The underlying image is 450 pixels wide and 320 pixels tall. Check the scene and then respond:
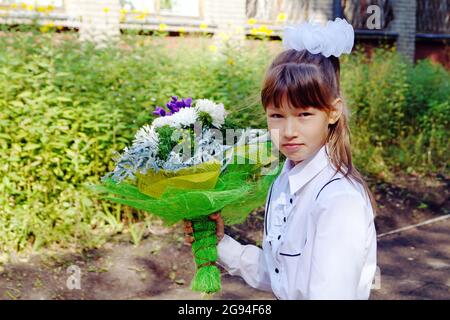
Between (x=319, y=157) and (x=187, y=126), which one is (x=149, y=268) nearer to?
(x=187, y=126)

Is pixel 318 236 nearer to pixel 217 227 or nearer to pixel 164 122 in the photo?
pixel 217 227

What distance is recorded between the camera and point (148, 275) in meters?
5.20

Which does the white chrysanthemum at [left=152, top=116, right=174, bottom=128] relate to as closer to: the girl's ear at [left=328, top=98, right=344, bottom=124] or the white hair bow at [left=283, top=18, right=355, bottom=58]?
the white hair bow at [left=283, top=18, right=355, bottom=58]

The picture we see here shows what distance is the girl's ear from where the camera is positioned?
1942 millimetres

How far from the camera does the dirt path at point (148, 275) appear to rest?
4.84 meters

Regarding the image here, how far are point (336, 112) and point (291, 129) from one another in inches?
6.6

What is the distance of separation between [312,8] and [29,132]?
8.59 meters

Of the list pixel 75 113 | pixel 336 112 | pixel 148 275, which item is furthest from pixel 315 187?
pixel 75 113

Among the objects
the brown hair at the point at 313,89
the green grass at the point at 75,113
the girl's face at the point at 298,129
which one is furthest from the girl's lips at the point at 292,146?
the green grass at the point at 75,113

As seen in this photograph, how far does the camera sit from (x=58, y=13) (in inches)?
368

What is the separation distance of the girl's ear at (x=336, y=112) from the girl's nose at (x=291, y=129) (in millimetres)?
126

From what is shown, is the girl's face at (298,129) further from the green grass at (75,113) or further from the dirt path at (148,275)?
the dirt path at (148,275)

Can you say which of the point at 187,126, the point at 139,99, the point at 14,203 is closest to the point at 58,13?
the point at 139,99

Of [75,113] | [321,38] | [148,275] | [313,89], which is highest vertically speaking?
[321,38]
